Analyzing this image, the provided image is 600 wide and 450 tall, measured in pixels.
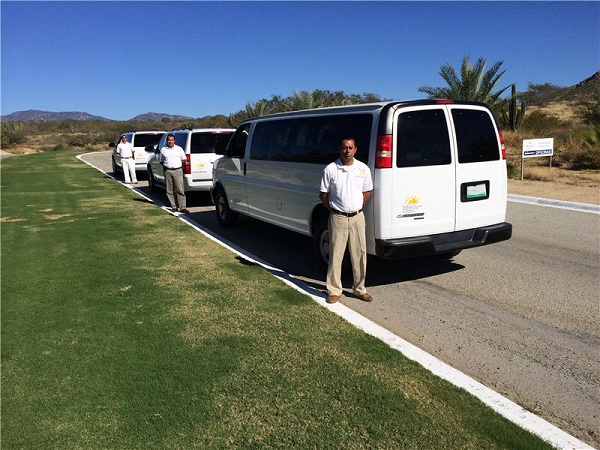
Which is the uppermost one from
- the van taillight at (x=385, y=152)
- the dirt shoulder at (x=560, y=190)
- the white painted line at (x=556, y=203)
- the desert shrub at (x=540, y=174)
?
the van taillight at (x=385, y=152)

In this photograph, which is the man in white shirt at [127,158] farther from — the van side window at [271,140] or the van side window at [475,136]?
the van side window at [475,136]

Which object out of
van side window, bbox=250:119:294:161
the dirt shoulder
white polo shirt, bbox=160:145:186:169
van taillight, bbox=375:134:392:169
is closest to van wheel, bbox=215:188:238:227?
van side window, bbox=250:119:294:161

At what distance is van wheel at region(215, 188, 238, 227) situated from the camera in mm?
9805

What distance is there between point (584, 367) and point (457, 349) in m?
0.98

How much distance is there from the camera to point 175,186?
1169 centimetres

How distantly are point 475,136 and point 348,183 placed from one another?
1848mm

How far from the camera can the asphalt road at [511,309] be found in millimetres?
3697

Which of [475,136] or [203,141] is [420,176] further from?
[203,141]

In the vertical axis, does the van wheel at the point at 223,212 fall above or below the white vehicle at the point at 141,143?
below

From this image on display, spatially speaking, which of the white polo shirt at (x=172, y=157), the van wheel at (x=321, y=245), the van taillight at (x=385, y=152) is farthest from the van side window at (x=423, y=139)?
the white polo shirt at (x=172, y=157)

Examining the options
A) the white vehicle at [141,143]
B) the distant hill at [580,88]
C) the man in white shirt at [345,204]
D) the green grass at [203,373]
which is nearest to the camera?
the green grass at [203,373]

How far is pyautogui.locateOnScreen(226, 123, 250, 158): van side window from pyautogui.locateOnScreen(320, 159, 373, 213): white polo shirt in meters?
3.89

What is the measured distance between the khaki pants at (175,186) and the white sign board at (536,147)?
35.1ft

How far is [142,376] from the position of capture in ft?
12.2
